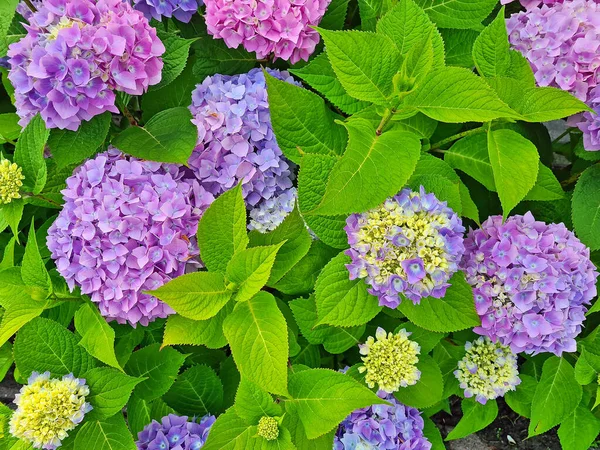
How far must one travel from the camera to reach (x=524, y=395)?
163 centimetres

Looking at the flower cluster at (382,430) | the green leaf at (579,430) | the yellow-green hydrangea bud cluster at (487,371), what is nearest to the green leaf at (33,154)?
the flower cluster at (382,430)

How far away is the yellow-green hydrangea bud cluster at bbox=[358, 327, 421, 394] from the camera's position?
140 cm

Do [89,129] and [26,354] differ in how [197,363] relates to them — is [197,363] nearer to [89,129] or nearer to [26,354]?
[26,354]

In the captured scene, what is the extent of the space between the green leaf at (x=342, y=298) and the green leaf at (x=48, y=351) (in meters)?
0.67

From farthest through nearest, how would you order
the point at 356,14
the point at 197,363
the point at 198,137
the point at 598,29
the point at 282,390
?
the point at 356,14 < the point at 197,363 < the point at 198,137 < the point at 598,29 < the point at 282,390

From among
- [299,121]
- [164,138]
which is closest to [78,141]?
[164,138]

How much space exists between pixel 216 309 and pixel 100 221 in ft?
1.21

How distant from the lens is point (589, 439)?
5.13ft

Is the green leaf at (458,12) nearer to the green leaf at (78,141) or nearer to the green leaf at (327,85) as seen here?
the green leaf at (327,85)

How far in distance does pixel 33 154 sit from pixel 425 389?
125cm

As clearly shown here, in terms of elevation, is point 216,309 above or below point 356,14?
below

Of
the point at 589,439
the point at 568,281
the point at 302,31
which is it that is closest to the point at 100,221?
the point at 302,31

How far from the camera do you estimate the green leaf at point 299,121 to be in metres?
1.36

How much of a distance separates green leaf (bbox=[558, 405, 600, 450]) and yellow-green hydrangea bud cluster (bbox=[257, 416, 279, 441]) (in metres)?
0.88
